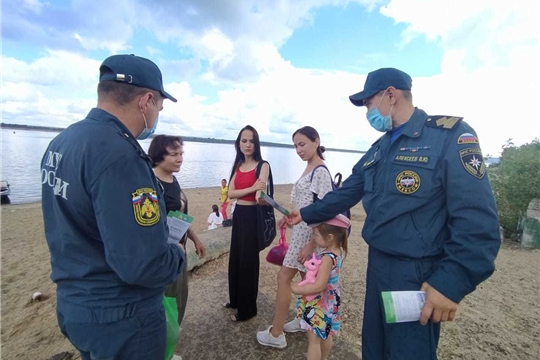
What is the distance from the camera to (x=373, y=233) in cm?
176

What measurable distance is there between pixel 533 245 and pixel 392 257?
312 inches

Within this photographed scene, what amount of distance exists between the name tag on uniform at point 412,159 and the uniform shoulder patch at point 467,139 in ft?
0.61

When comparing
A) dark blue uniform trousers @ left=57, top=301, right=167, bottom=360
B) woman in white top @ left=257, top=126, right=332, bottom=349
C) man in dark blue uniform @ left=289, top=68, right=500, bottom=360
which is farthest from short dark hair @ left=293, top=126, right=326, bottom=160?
dark blue uniform trousers @ left=57, top=301, right=167, bottom=360

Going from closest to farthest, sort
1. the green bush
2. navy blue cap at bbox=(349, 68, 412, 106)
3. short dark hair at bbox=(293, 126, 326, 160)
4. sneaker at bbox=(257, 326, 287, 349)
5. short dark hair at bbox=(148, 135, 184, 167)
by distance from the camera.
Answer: navy blue cap at bbox=(349, 68, 412, 106) → short dark hair at bbox=(148, 135, 184, 167) → sneaker at bbox=(257, 326, 287, 349) → short dark hair at bbox=(293, 126, 326, 160) → the green bush

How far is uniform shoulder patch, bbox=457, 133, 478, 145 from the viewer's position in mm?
1541

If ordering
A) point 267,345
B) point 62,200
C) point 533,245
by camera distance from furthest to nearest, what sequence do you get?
point 533,245, point 267,345, point 62,200

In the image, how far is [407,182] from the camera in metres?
1.65

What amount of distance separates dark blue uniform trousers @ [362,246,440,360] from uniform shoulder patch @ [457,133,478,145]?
68 cm

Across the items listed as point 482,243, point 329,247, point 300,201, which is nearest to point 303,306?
point 329,247

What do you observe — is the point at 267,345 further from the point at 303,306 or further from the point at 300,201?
the point at 300,201

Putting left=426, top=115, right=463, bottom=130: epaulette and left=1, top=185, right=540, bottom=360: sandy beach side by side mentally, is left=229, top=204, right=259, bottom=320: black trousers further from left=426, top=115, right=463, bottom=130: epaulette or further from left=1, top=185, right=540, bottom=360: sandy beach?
left=426, top=115, right=463, bottom=130: epaulette

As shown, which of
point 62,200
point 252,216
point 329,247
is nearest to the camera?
point 62,200

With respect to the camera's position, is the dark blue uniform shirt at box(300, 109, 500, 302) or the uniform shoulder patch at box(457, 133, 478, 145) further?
the uniform shoulder patch at box(457, 133, 478, 145)

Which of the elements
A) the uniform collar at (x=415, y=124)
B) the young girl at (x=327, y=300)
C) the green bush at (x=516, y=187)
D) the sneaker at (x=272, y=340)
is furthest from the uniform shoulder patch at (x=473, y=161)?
the green bush at (x=516, y=187)
